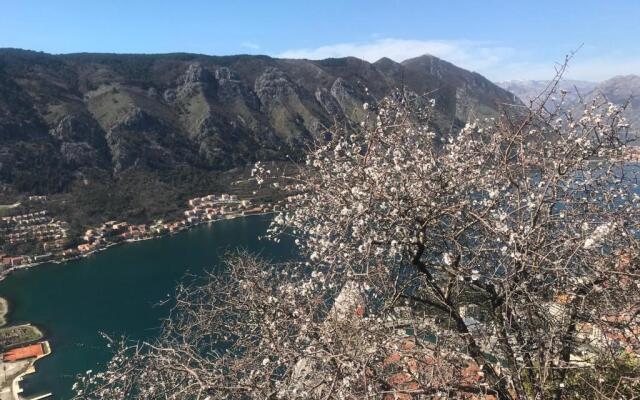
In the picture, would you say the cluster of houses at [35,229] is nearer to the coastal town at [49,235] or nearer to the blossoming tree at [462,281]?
the coastal town at [49,235]

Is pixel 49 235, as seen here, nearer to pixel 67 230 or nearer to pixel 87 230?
pixel 67 230

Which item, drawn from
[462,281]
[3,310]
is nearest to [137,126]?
[3,310]

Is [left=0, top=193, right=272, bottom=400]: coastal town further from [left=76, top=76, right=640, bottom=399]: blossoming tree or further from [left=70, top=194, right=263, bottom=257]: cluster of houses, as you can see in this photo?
[left=76, top=76, right=640, bottom=399]: blossoming tree

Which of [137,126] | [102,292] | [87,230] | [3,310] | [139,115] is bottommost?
[87,230]

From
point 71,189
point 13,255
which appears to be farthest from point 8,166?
point 13,255

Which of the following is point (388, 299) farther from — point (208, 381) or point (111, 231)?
point (111, 231)

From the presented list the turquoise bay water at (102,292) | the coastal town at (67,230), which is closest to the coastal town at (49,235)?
the coastal town at (67,230)

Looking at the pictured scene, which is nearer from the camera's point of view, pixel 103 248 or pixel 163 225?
pixel 103 248

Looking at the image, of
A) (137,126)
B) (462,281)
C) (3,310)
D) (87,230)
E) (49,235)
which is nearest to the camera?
(462,281)
